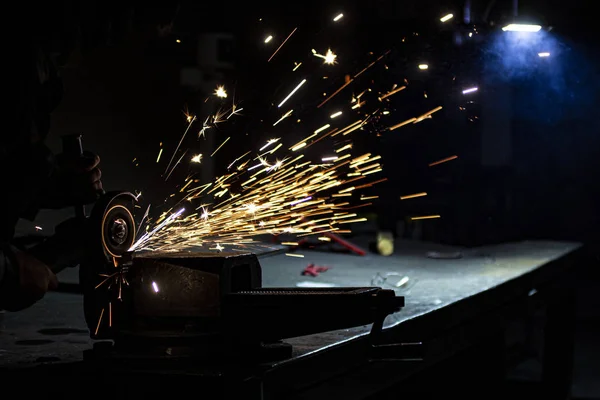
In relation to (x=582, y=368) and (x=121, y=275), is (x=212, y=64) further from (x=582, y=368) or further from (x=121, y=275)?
(x=582, y=368)

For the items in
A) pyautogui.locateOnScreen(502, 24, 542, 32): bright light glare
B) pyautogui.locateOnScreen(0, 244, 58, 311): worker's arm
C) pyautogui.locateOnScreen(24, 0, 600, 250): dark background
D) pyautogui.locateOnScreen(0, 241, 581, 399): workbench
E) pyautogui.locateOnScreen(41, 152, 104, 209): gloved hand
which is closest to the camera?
pyautogui.locateOnScreen(0, 244, 58, 311): worker's arm

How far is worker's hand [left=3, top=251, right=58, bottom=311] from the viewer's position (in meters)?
2.29

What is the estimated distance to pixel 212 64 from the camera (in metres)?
6.21

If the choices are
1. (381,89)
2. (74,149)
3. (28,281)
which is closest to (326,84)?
(381,89)

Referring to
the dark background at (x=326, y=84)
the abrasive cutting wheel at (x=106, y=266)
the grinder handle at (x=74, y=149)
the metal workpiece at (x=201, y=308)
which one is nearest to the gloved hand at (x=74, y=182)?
the grinder handle at (x=74, y=149)

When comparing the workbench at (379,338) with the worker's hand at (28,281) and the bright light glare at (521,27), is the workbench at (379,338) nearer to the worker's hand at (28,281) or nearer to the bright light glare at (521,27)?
the worker's hand at (28,281)

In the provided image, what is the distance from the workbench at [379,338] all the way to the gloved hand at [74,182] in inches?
21.6

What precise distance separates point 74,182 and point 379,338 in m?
1.28

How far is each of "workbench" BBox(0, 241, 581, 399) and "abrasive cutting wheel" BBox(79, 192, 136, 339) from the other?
0.17 m

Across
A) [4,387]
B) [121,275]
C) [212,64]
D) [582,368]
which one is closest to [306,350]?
[121,275]

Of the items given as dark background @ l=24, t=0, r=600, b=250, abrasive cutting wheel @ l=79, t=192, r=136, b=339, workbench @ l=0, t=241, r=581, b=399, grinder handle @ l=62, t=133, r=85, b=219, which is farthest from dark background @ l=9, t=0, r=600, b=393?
workbench @ l=0, t=241, r=581, b=399

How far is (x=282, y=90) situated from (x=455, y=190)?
3273 millimetres

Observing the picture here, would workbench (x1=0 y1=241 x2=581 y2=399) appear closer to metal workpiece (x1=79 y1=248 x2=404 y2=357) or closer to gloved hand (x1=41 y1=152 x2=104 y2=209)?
metal workpiece (x1=79 y1=248 x2=404 y2=357)

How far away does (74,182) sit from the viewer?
8.40 feet
